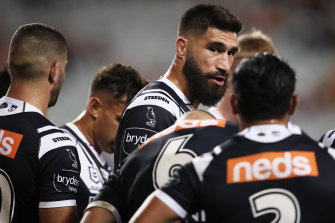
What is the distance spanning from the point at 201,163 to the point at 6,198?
1155 mm

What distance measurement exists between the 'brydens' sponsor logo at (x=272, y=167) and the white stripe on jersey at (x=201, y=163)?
66mm

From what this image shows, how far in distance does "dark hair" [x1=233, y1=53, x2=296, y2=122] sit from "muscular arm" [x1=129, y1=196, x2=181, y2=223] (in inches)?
15.7

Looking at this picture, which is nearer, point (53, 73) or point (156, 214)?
point (156, 214)

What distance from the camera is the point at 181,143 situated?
202 cm

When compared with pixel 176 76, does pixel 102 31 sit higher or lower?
higher

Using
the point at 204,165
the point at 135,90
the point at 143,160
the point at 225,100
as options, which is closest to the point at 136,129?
the point at 143,160

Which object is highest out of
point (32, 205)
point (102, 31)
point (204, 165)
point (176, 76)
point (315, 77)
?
point (102, 31)

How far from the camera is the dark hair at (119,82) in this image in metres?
4.42

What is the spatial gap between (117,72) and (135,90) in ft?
0.70

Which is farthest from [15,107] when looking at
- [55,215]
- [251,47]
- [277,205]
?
[251,47]

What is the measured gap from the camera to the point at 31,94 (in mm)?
2814

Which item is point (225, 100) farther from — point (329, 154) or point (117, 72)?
point (329, 154)

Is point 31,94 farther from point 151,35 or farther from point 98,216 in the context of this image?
point 151,35

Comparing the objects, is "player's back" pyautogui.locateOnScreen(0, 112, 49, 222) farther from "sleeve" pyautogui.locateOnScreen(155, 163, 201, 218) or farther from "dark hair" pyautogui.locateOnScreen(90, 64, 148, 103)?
"dark hair" pyautogui.locateOnScreen(90, 64, 148, 103)
